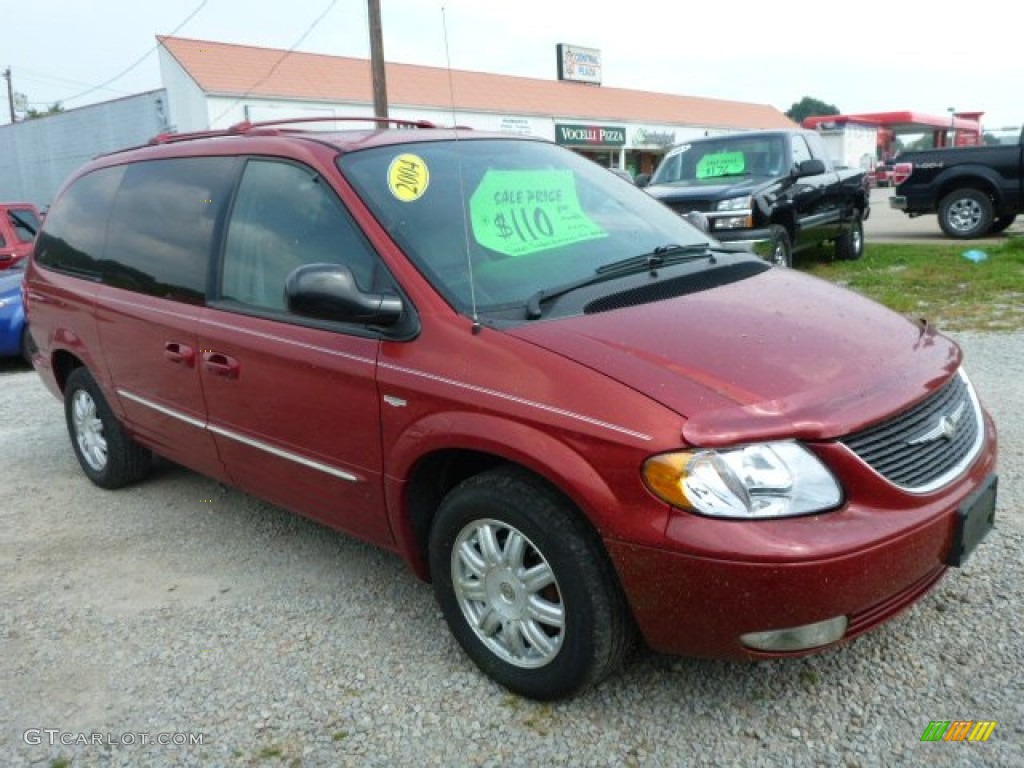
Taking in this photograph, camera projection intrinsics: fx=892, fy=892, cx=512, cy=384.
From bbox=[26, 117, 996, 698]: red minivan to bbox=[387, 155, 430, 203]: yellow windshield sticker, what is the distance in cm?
1

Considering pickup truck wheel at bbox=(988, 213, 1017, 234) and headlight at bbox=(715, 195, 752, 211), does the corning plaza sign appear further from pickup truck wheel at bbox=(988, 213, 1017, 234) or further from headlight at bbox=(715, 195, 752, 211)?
headlight at bbox=(715, 195, 752, 211)

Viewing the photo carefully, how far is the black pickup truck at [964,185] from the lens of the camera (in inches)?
510

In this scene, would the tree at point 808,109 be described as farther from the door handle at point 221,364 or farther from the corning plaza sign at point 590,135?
the door handle at point 221,364

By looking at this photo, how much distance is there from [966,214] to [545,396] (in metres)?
13.4

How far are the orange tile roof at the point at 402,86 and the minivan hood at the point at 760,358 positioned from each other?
1716cm

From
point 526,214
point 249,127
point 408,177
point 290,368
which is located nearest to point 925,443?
point 526,214

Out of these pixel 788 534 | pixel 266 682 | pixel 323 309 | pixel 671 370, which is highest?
pixel 323 309

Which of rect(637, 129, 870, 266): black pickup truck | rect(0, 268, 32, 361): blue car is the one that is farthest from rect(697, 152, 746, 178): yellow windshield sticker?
rect(0, 268, 32, 361): blue car

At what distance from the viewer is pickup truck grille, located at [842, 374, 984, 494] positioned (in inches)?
93.8

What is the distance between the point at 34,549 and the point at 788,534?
11.5 ft

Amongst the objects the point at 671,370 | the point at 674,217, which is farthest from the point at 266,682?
the point at 674,217

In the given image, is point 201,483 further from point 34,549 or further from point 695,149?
point 695,149

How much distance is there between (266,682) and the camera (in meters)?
2.94

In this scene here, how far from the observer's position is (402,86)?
2941 cm
